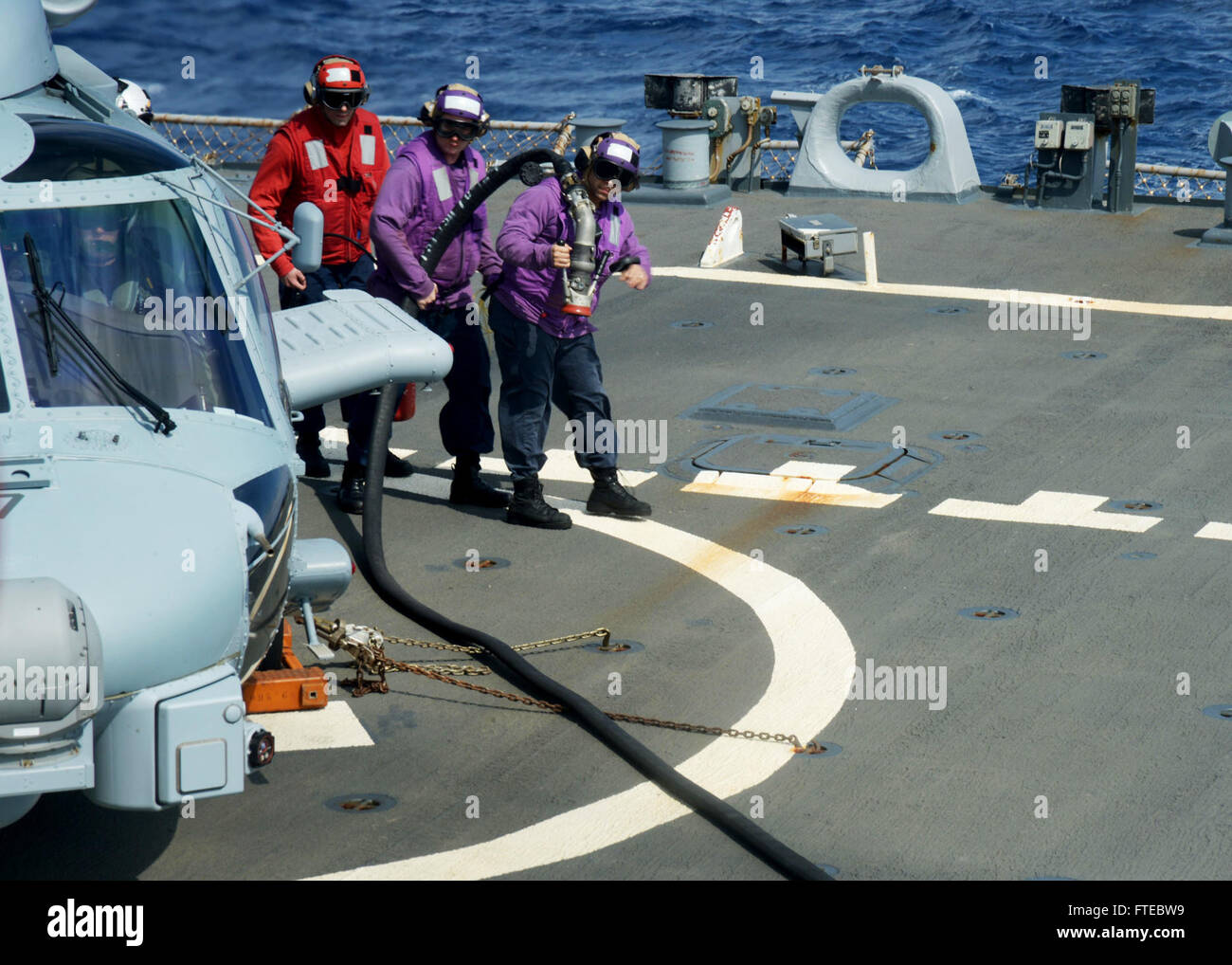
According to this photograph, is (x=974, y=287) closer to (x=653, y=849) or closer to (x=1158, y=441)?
(x=1158, y=441)

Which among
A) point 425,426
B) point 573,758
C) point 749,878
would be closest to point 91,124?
point 573,758

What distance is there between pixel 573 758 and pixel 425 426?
527 cm

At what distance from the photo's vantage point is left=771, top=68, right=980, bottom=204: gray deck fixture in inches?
723

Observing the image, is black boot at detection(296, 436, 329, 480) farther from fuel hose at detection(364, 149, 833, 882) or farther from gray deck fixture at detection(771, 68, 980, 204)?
gray deck fixture at detection(771, 68, 980, 204)

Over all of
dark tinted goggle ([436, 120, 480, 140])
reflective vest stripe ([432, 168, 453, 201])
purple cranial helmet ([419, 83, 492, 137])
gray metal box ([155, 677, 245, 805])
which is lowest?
gray metal box ([155, 677, 245, 805])

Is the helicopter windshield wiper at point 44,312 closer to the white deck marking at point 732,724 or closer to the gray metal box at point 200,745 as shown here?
the gray metal box at point 200,745

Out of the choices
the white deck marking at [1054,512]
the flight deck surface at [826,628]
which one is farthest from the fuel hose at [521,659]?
the white deck marking at [1054,512]

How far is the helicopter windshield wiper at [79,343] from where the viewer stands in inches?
224

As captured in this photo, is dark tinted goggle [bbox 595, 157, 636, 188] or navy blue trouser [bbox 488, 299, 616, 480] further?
navy blue trouser [bbox 488, 299, 616, 480]

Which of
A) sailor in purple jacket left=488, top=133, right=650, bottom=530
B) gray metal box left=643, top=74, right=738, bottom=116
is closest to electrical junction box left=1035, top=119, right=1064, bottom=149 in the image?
gray metal box left=643, top=74, right=738, bottom=116

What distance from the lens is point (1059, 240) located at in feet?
53.7

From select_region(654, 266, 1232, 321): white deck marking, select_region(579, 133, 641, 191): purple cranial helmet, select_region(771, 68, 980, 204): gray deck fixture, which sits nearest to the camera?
select_region(579, 133, 641, 191): purple cranial helmet

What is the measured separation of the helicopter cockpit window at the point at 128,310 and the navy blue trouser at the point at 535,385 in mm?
3278

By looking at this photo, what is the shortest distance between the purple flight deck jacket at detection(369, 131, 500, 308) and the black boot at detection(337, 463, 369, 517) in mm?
1074
